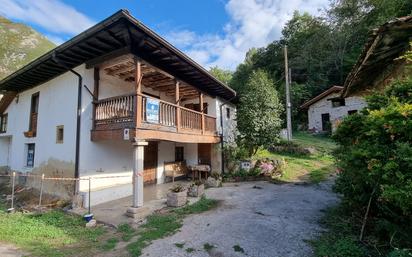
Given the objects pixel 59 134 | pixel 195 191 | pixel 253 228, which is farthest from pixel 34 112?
pixel 253 228

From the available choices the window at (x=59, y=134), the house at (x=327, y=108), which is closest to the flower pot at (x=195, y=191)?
the window at (x=59, y=134)

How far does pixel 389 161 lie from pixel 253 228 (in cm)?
317

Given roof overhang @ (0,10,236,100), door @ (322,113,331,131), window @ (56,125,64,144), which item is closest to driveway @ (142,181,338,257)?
roof overhang @ (0,10,236,100)

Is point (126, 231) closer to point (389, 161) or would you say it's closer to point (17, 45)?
point (389, 161)

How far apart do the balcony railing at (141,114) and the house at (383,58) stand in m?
5.90

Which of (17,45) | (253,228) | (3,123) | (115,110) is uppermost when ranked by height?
(17,45)

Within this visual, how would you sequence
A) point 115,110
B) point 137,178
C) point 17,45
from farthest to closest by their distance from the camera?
1. point 17,45
2. point 115,110
3. point 137,178

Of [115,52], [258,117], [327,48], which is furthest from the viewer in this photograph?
[327,48]

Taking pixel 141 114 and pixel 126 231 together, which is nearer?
pixel 126 231

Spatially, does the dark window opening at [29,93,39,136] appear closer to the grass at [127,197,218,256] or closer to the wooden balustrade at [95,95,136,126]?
the wooden balustrade at [95,95,136,126]

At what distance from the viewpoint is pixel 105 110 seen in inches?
360

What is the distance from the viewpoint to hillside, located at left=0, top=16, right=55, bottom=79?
208 ft

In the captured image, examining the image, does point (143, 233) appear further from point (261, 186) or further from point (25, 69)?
point (25, 69)

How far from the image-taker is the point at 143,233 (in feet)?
19.5
